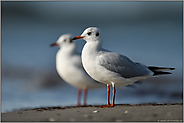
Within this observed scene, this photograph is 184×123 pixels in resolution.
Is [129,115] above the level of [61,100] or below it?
below

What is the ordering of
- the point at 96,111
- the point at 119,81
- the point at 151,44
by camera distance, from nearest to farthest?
the point at 96,111
the point at 119,81
the point at 151,44

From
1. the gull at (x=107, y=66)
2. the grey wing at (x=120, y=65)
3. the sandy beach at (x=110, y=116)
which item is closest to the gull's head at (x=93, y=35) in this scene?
the gull at (x=107, y=66)

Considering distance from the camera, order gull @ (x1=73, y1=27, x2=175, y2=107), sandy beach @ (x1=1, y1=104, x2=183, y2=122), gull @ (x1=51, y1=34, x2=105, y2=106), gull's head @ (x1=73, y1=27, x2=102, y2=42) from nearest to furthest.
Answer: sandy beach @ (x1=1, y1=104, x2=183, y2=122), gull @ (x1=73, y1=27, x2=175, y2=107), gull's head @ (x1=73, y1=27, x2=102, y2=42), gull @ (x1=51, y1=34, x2=105, y2=106)

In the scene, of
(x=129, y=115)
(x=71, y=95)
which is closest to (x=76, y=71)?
(x=71, y=95)

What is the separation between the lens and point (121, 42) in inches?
667

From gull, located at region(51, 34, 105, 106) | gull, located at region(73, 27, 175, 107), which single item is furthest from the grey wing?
gull, located at region(51, 34, 105, 106)

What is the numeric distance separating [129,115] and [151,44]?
510 inches

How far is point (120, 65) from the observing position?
16.0 feet

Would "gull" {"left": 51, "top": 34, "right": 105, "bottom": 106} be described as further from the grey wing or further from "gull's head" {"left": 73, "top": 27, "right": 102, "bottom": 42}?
the grey wing

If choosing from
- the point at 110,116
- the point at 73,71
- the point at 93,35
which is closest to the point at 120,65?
the point at 93,35

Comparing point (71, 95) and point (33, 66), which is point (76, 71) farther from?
point (33, 66)

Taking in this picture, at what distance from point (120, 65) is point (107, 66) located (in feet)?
0.95

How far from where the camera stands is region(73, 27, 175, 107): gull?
468cm

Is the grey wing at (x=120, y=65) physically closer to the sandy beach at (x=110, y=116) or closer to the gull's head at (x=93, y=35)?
the gull's head at (x=93, y=35)
